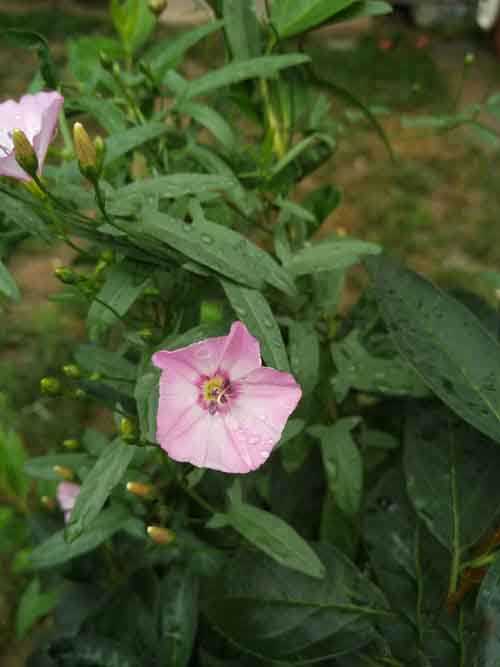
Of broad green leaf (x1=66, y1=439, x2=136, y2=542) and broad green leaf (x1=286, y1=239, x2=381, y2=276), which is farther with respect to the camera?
broad green leaf (x1=286, y1=239, x2=381, y2=276)

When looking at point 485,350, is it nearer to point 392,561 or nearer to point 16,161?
point 392,561

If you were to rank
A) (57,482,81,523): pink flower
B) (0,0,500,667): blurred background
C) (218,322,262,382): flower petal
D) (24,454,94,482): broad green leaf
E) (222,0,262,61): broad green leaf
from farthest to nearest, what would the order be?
(0,0,500,667): blurred background → (57,482,81,523): pink flower → (24,454,94,482): broad green leaf → (222,0,262,61): broad green leaf → (218,322,262,382): flower petal

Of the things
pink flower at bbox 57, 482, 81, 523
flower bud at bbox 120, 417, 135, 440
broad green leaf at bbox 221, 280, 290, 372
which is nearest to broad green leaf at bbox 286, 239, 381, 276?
broad green leaf at bbox 221, 280, 290, 372

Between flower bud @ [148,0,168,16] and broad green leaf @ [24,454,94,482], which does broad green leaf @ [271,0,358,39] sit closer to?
→ flower bud @ [148,0,168,16]

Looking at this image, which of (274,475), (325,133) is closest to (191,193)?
(325,133)

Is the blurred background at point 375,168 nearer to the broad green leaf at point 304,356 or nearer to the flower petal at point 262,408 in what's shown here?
the broad green leaf at point 304,356

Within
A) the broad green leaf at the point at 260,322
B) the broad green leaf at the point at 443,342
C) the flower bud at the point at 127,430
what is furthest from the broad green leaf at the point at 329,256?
the flower bud at the point at 127,430
